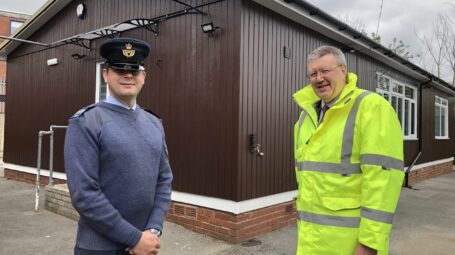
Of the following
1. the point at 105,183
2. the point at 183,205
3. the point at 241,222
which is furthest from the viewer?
the point at 183,205

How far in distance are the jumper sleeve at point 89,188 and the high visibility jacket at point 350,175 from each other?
94cm

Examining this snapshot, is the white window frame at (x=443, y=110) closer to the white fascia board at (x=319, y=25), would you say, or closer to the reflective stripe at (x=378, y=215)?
the white fascia board at (x=319, y=25)

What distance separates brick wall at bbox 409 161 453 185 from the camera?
1144 cm

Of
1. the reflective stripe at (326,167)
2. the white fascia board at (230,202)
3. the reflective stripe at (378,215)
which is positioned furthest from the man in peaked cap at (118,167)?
the white fascia board at (230,202)

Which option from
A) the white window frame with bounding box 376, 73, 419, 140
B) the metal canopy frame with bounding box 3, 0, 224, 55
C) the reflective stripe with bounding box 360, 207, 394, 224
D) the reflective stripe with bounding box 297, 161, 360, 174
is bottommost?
the reflective stripe with bounding box 360, 207, 394, 224

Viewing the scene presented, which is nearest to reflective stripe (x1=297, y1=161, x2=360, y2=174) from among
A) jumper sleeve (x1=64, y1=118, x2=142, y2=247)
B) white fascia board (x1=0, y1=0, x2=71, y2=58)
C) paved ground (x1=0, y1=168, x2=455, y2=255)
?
jumper sleeve (x1=64, y1=118, x2=142, y2=247)

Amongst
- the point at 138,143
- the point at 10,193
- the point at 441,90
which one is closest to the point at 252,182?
the point at 138,143

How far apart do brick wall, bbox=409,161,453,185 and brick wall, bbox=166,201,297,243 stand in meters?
6.93

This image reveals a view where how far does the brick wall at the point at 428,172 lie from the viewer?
11435 millimetres

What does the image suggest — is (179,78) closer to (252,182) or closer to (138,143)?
(252,182)

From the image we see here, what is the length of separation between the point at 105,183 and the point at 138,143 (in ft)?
0.80

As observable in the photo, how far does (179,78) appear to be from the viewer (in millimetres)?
5895

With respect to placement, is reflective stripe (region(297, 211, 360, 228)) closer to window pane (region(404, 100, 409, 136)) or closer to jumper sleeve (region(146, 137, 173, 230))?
jumper sleeve (region(146, 137, 173, 230))

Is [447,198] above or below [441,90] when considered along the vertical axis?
below
